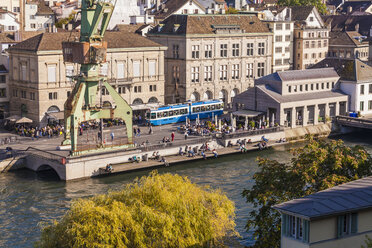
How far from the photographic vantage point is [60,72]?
312ft

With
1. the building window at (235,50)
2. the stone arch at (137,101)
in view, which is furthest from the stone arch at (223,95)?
the stone arch at (137,101)

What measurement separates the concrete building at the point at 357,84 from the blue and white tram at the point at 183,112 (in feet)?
58.4

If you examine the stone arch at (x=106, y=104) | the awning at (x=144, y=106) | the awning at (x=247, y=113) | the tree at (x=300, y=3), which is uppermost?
the tree at (x=300, y=3)

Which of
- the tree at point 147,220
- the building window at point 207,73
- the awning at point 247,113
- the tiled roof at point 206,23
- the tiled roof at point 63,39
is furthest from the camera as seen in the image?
the building window at point 207,73

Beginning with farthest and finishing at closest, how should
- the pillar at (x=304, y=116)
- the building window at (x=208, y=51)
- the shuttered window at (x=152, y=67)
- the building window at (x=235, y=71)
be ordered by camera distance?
the building window at (x=235, y=71) → the building window at (x=208, y=51) → the shuttered window at (x=152, y=67) → the pillar at (x=304, y=116)

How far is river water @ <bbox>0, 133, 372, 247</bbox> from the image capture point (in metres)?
57.5

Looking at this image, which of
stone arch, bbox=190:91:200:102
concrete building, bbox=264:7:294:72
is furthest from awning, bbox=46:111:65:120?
concrete building, bbox=264:7:294:72

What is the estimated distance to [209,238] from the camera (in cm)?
4612

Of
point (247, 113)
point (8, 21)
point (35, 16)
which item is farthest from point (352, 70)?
point (35, 16)

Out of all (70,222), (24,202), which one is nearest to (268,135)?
(24,202)

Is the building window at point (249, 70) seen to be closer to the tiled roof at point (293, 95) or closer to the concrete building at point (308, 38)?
the tiled roof at point (293, 95)

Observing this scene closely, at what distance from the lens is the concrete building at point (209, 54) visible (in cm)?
10975

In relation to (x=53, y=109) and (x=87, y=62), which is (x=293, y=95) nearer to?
(x=53, y=109)

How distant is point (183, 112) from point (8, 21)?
47986 mm
